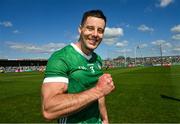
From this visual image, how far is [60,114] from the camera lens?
9.27ft

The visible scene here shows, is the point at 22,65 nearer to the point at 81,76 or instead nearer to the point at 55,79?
the point at 81,76

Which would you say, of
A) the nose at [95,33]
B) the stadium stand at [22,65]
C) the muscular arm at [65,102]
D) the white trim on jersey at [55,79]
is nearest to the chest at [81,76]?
the white trim on jersey at [55,79]

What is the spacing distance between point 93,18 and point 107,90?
3.03 ft

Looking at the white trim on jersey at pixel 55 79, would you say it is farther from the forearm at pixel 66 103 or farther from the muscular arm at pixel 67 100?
the forearm at pixel 66 103

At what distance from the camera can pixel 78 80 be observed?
3.40m

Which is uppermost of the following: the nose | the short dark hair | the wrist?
the short dark hair

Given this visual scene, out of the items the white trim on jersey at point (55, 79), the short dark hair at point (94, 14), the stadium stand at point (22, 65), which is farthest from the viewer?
the stadium stand at point (22, 65)

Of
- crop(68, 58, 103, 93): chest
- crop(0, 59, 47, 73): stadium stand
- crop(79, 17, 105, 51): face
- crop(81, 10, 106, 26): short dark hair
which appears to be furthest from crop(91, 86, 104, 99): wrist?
Result: crop(0, 59, 47, 73): stadium stand

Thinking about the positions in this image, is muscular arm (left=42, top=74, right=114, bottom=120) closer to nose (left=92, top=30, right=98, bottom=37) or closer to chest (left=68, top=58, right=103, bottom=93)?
chest (left=68, top=58, right=103, bottom=93)

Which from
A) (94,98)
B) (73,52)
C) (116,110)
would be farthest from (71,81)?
(116,110)

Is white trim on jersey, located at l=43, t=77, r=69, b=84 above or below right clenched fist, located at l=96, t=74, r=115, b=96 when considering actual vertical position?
above

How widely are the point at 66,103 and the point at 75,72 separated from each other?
0.60m

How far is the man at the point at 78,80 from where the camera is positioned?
283 centimetres

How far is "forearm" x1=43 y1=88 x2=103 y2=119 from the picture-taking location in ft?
9.19
